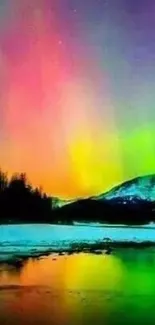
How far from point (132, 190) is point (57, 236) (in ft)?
0.84

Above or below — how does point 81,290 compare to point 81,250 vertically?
below

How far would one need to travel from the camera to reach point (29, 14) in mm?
1993

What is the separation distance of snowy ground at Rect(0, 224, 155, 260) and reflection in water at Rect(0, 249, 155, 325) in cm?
4

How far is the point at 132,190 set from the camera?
1.94 meters

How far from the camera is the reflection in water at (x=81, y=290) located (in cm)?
185

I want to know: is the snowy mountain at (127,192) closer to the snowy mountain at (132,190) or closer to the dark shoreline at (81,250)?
the snowy mountain at (132,190)

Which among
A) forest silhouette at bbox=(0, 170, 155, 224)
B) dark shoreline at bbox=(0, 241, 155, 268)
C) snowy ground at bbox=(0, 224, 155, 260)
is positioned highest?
forest silhouette at bbox=(0, 170, 155, 224)

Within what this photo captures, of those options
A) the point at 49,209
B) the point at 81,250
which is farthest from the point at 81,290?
the point at 49,209

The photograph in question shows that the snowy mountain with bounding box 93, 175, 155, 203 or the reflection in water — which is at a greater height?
the snowy mountain with bounding box 93, 175, 155, 203

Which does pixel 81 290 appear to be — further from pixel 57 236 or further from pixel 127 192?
pixel 127 192

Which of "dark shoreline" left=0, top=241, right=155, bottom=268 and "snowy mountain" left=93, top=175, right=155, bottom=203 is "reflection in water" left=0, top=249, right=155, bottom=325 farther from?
"snowy mountain" left=93, top=175, right=155, bottom=203

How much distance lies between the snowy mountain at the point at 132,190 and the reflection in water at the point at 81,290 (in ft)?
0.51

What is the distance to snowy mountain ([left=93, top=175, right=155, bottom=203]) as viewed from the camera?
1.94 meters

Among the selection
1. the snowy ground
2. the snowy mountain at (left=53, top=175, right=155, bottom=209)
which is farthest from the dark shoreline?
the snowy mountain at (left=53, top=175, right=155, bottom=209)
